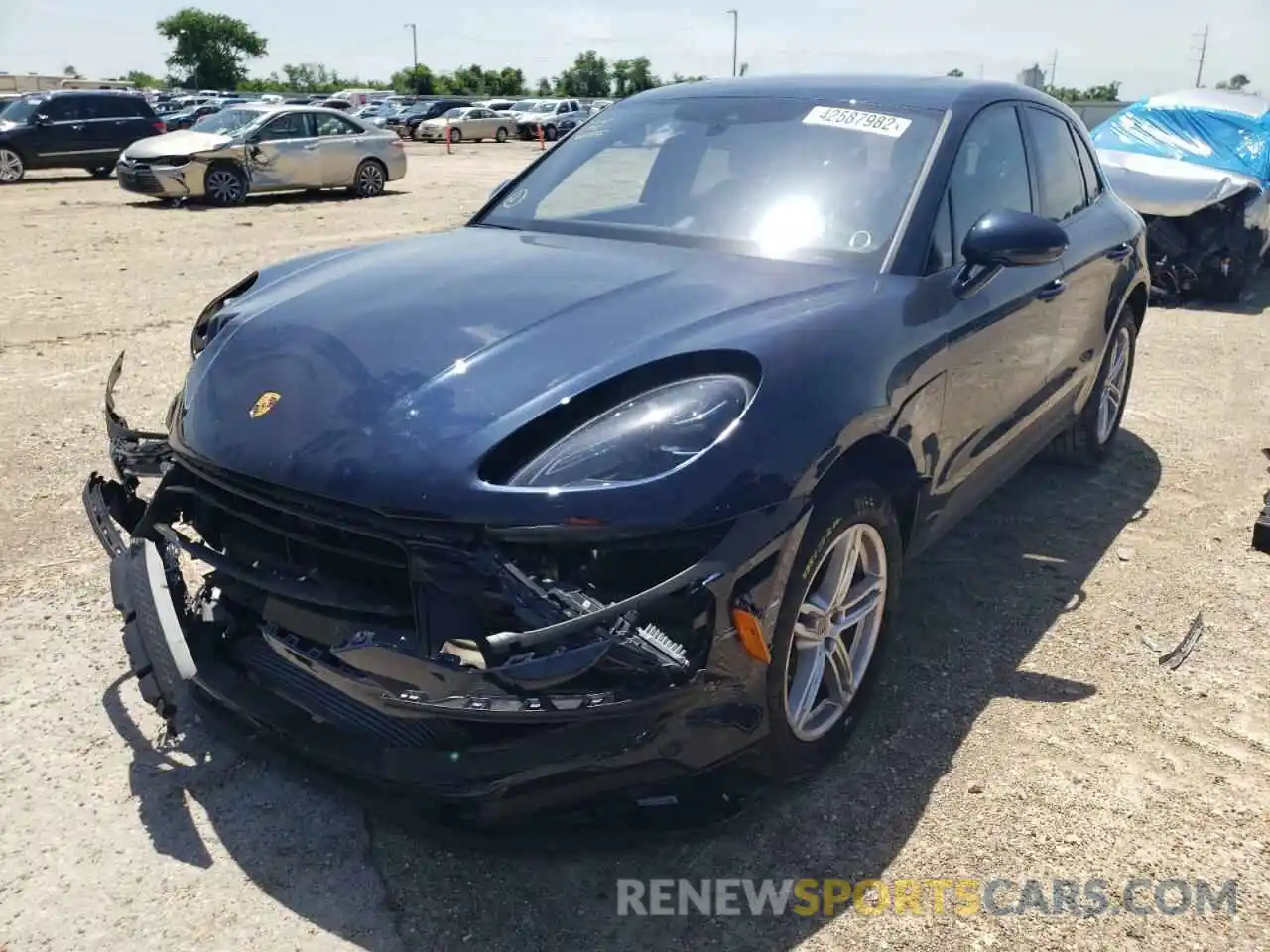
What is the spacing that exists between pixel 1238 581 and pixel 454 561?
10.8ft

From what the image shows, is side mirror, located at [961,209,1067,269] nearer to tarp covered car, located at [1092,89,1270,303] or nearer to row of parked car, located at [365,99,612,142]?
tarp covered car, located at [1092,89,1270,303]

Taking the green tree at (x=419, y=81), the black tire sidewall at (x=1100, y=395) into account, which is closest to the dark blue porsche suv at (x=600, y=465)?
the black tire sidewall at (x=1100, y=395)

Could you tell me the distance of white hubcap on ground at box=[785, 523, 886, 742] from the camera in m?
2.63

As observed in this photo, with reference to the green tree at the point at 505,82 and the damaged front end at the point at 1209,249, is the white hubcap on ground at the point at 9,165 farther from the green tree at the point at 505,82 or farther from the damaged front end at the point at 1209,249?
the green tree at the point at 505,82

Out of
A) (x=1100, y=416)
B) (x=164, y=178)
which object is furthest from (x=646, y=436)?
(x=164, y=178)

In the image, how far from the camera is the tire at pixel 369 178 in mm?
17750

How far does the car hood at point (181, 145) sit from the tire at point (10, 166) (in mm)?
5086

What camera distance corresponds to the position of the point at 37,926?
7.45 feet

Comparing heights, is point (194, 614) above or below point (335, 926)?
above

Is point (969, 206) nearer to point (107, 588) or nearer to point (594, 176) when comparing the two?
point (594, 176)

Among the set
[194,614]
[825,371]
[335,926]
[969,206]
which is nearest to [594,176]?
[969,206]

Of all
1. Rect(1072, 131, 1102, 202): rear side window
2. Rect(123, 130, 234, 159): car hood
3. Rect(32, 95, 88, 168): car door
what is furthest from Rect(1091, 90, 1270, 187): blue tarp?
Rect(32, 95, 88, 168): car door

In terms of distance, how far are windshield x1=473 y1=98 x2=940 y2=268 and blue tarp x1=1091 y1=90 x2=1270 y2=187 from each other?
7.74 m

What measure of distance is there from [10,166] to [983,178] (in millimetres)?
21212
